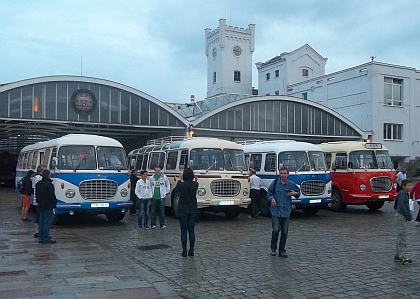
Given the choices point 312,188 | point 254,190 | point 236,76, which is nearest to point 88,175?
point 254,190

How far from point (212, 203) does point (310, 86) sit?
3619cm

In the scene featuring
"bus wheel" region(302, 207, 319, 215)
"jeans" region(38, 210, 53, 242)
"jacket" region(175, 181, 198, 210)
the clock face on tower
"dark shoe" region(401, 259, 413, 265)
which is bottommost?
"bus wheel" region(302, 207, 319, 215)

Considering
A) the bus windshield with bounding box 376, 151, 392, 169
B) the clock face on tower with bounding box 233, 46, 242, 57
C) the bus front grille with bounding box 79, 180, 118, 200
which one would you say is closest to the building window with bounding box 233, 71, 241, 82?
the clock face on tower with bounding box 233, 46, 242, 57

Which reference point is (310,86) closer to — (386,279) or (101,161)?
(101,161)

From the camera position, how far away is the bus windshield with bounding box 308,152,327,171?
17.5 meters

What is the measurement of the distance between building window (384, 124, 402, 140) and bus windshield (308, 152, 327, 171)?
1055 inches

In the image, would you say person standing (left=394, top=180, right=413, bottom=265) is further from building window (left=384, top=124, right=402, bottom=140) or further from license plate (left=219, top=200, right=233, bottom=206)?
building window (left=384, top=124, right=402, bottom=140)

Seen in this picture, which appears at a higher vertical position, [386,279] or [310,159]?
[310,159]

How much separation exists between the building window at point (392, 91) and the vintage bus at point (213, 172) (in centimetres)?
2926

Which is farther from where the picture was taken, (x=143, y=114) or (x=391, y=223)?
(x=143, y=114)

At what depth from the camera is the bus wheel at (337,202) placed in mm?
19219

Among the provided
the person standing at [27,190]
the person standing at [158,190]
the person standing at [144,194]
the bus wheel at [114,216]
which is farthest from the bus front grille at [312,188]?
the person standing at [27,190]

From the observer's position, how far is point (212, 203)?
15719mm

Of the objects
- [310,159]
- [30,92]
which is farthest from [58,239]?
[30,92]
